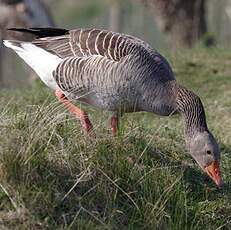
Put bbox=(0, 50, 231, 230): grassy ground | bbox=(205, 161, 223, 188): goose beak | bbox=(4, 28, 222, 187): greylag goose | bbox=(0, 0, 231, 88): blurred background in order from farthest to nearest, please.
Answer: bbox=(0, 0, 231, 88): blurred background, bbox=(4, 28, 222, 187): greylag goose, bbox=(205, 161, 223, 188): goose beak, bbox=(0, 50, 231, 230): grassy ground

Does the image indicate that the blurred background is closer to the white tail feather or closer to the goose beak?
the white tail feather

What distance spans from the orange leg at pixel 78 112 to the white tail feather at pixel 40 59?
4.4 inches

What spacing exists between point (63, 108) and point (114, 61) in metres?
0.76

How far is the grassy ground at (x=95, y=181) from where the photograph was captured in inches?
212

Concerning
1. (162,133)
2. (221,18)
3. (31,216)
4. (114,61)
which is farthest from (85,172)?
(221,18)

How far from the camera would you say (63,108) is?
7.18m

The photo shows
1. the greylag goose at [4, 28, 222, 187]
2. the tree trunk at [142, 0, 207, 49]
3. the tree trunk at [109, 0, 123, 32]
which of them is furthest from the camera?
the tree trunk at [109, 0, 123, 32]

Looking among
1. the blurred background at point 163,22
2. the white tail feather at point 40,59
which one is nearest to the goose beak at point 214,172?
the white tail feather at point 40,59

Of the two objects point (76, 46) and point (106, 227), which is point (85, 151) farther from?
point (76, 46)

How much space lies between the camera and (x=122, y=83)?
6.66 meters

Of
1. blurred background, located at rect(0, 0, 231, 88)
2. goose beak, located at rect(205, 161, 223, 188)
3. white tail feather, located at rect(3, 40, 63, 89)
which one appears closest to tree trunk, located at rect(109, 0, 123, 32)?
Result: blurred background, located at rect(0, 0, 231, 88)

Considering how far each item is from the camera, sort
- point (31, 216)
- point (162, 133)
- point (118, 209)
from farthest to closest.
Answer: point (162, 133) < point (118, 209) < point (31, 216)

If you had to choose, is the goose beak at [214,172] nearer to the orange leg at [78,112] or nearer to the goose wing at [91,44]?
the orange leg at [78,112]

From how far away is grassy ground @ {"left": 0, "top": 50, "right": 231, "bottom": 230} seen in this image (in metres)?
5.39
